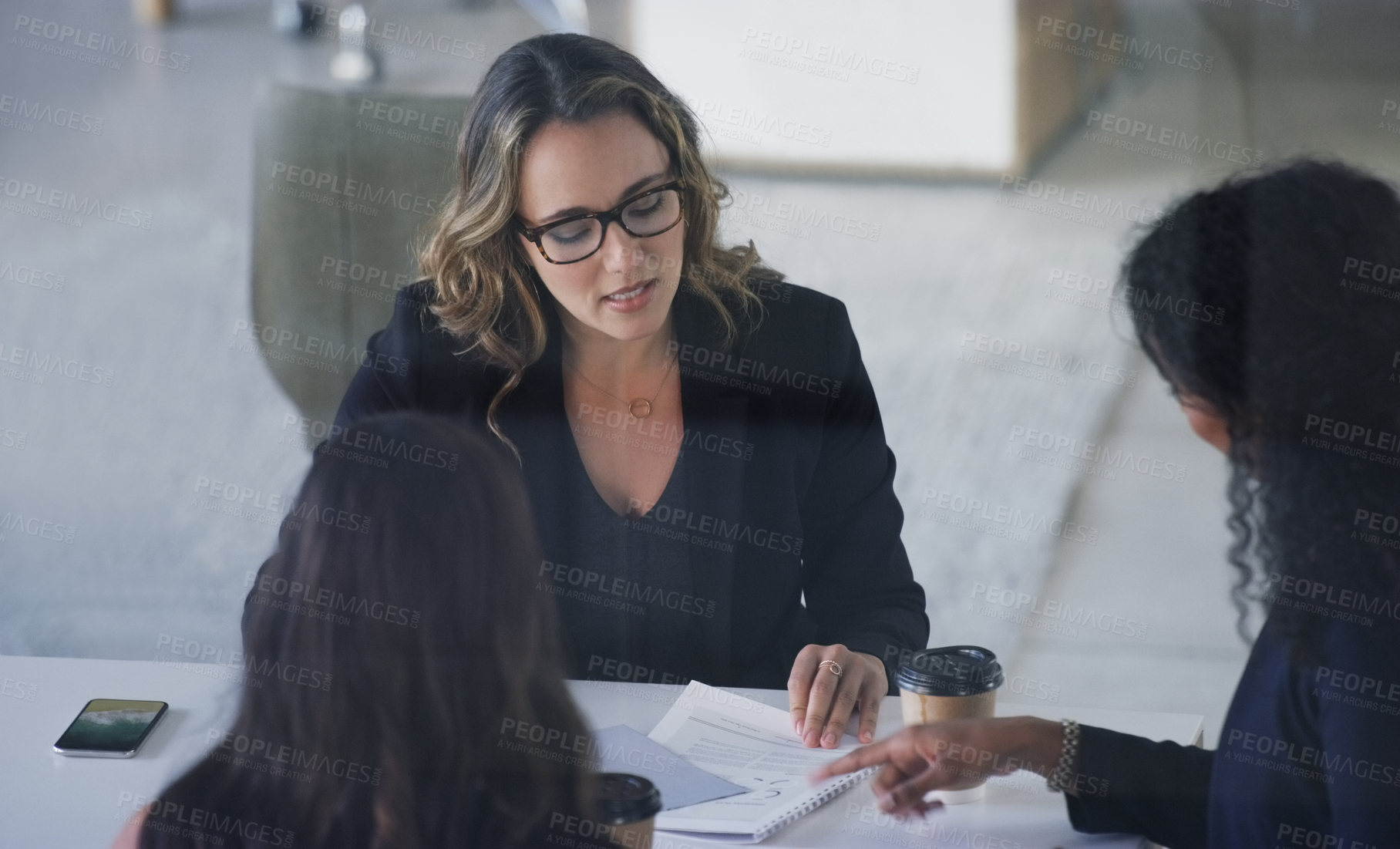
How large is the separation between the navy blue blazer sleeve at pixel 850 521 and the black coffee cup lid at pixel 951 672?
316 millimetres

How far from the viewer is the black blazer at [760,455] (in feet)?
4.24

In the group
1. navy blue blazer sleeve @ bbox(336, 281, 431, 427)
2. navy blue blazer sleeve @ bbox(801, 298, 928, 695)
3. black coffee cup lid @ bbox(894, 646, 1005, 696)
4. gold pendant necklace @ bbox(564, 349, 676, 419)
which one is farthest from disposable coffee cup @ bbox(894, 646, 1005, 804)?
navy blue blazer sleeve @ bbox(336, 281, 431, 427)

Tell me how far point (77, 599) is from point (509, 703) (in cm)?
99

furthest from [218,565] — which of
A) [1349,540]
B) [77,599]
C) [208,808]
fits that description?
[1349,540]

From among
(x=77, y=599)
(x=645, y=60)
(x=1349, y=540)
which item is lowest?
(x=77, y=599)

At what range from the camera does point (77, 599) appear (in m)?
1.40

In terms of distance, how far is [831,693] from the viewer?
105cm

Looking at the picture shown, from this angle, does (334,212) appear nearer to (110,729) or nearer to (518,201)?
(518,201)

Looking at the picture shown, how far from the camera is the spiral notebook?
0.86 metres

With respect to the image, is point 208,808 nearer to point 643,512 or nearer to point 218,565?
point 643,512

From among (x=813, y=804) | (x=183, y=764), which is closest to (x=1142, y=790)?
(x=813, y=804)

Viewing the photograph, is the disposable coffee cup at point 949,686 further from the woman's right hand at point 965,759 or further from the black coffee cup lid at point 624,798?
the black coffee cup lid at point 624,798

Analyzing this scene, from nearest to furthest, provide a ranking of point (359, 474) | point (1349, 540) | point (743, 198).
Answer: point (359, 474)
point (1349, 540)
point (743, 198)

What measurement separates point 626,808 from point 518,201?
0.68 metres
